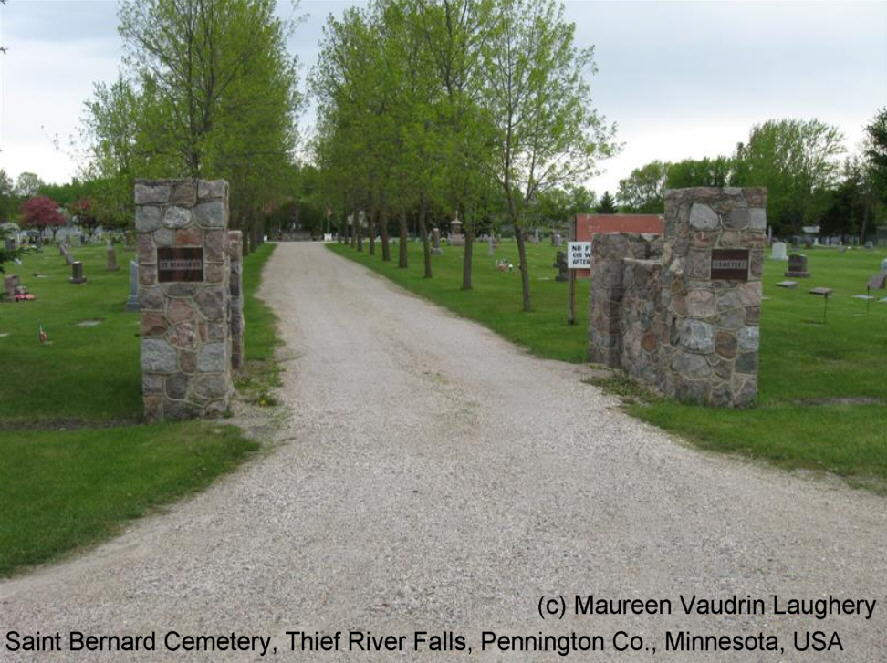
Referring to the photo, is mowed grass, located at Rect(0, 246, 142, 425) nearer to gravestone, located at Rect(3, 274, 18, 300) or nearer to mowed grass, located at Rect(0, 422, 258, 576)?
gravestone, located at Rect(3, 274, 18, 300)

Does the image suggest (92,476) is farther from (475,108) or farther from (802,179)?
(802,179)

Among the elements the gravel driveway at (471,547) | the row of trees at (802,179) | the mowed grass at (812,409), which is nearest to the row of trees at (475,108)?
the mowed grass at (812,409)

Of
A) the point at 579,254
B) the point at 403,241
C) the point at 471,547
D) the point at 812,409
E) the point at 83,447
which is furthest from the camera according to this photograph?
the point at 403,241

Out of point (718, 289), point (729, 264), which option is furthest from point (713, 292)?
point (729, 264)

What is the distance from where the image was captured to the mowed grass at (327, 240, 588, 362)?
15.9 meters

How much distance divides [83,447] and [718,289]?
25.7ft

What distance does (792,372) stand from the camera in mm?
12641

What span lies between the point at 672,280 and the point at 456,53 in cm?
1490

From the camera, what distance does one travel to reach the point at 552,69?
62.8ft

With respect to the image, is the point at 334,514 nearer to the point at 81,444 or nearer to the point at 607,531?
the point at 607,531

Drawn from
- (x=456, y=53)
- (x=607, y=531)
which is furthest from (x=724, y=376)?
(x=456, y=53)

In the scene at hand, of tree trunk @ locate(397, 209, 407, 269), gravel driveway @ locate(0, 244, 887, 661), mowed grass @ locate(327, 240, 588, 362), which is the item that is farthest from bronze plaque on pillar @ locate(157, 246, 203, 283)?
tree trunk @ locate(397, 209, 407, 269)

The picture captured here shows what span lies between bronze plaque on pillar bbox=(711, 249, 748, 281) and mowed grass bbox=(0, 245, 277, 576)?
618 cm

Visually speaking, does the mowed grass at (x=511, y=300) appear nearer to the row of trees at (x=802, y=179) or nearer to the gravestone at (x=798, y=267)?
the gravestone at (x=798, y=267)
